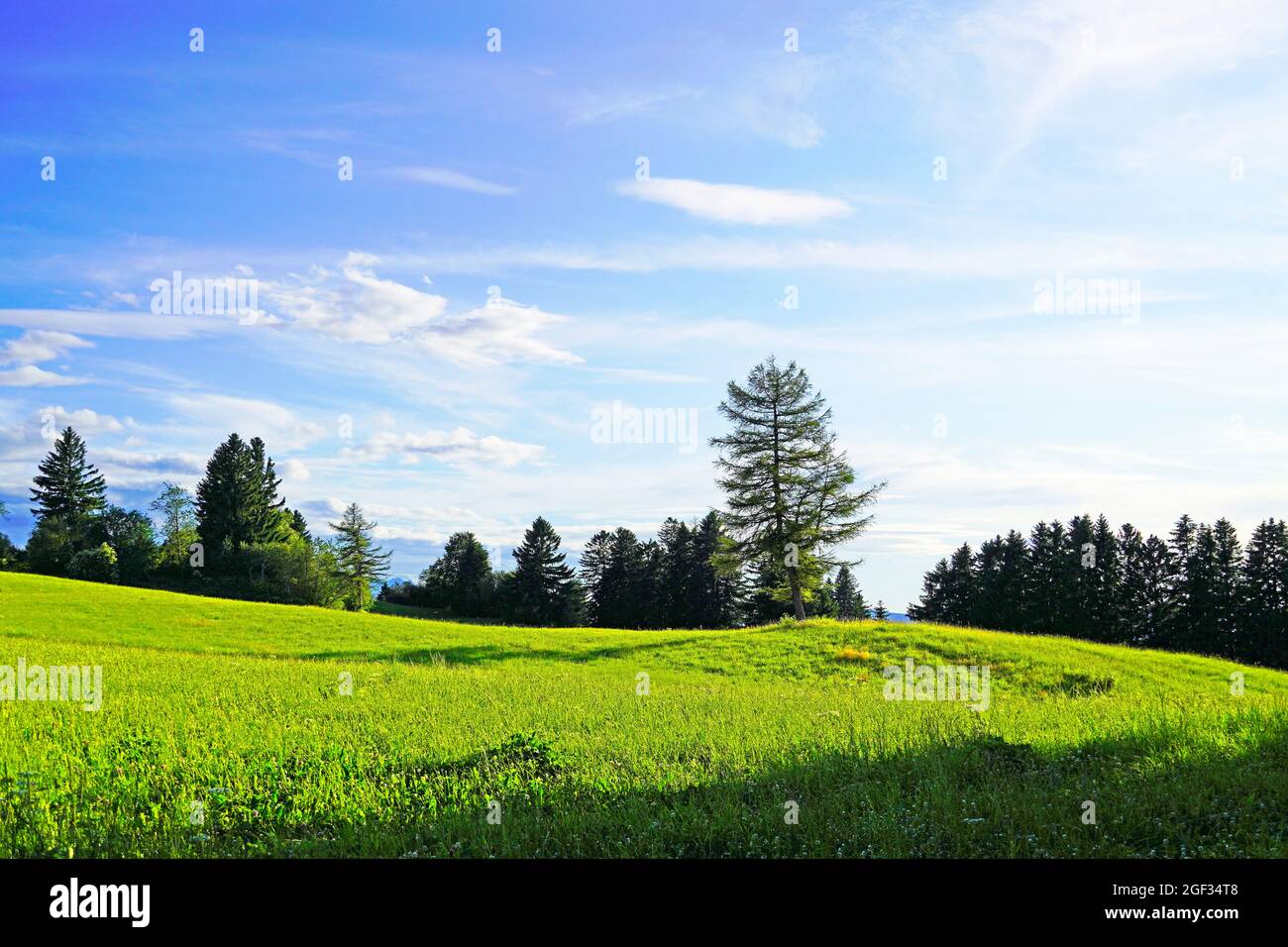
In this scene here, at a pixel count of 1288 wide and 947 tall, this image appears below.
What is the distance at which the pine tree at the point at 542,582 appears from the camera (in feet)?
283

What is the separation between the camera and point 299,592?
80750mm

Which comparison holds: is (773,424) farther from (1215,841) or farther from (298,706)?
(1215,841)

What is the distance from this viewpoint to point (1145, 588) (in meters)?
66.7

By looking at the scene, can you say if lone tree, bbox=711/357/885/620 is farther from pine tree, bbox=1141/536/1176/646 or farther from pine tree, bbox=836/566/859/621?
pine tree, bbox=836/566/859/621

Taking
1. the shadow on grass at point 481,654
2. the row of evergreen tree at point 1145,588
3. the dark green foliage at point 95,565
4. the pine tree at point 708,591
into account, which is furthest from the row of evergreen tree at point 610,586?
the shadow on grass at point 481,654

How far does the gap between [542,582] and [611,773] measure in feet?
260

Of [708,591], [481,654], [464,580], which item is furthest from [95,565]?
[481,654]

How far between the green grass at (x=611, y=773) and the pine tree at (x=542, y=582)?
67.1m

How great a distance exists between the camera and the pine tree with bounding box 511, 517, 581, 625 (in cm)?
8625

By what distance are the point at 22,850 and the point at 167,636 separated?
2811 centimetres

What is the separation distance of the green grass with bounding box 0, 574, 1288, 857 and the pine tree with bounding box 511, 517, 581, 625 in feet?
220

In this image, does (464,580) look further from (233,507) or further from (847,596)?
(847,596)
